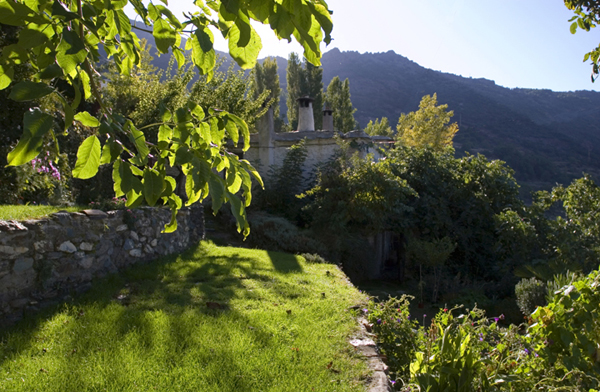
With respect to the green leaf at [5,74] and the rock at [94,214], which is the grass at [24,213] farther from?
the green leaf at [5,74]

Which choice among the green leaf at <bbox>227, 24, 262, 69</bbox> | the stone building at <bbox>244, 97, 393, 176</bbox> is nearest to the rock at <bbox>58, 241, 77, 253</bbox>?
the green leaf at <bbox>227, 24, 262, 69</bbox>

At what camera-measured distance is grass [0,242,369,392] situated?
9.75 feet

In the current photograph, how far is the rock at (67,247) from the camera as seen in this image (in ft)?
15.4

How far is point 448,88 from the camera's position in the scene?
7531cm

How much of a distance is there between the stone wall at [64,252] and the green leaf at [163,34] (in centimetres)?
330

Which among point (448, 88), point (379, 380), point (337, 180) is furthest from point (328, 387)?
point (448, 88)

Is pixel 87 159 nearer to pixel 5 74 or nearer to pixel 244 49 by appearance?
pixel 5 74

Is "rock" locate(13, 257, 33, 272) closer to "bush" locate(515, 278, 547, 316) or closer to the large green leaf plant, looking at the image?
the large green leaf plant

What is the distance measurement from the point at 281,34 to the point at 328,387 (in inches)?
105

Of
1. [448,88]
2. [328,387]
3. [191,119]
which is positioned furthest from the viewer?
[448,88]

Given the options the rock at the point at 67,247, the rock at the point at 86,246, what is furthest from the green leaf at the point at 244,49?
the rock at the point at 86,246

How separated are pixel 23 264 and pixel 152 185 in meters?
3.62

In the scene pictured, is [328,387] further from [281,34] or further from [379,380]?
[281,34]

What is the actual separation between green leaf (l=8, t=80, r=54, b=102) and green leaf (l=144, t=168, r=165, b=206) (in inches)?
15.7
